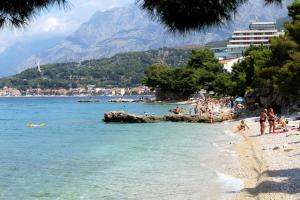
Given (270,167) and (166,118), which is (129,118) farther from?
(270,167)

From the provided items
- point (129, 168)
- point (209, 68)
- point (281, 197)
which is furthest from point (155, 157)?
point (209, 68)

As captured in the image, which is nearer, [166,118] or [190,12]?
[190,12]

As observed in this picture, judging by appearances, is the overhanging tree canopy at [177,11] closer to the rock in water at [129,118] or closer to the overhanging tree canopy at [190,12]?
the overhanging tree canopy at [190,12]

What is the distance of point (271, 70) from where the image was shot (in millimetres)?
46000

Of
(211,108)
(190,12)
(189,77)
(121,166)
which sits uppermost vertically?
(189,77)

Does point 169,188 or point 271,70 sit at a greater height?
point 271,70

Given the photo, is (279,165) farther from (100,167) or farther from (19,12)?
(19,12)

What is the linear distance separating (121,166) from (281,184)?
10.7 meters

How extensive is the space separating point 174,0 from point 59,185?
15.3m

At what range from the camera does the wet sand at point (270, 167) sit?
48.6 feet

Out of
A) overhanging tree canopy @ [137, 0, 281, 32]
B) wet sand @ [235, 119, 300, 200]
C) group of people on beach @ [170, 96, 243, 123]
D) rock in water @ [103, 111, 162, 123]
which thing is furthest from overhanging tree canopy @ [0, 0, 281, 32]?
rock in water @ [103, 111, 162, 123]

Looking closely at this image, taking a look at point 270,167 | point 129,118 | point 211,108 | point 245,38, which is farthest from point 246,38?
point 270,167

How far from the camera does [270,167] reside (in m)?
19.8

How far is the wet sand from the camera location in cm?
1481
